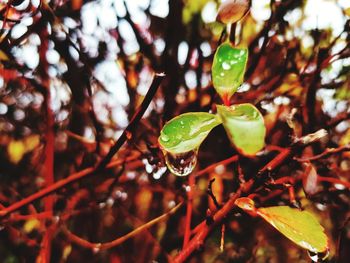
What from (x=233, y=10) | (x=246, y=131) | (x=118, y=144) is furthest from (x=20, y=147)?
(x=246, y=131)

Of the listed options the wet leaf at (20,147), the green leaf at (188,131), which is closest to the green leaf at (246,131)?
the green leaf at (188,131)

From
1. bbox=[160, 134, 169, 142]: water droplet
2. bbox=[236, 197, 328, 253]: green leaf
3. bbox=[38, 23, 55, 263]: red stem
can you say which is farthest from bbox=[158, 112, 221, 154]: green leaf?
bbox=[38, 23, 55, 263]: red stem

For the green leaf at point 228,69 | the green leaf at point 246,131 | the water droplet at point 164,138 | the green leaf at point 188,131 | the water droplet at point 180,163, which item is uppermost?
the green leaf at point 246,131

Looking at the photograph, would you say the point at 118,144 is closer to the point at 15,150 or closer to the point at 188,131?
the point at 188,131

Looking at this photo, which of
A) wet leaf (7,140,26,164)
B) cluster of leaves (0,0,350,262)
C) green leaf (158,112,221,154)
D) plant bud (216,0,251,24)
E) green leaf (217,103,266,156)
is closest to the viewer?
green leaf (217,103,266,156)

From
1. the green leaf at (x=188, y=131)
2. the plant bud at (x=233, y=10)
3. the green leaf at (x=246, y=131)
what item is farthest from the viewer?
the plant bud at (x=233, y=10)

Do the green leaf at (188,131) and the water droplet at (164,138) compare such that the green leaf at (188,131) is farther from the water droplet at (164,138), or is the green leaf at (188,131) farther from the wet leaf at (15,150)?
the wet leaf at (15,150)

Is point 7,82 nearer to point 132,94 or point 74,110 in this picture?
point 74,110

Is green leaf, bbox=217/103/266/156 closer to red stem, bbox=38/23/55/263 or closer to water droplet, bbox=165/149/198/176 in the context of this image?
water droplet, bbox=165/149/198/176
